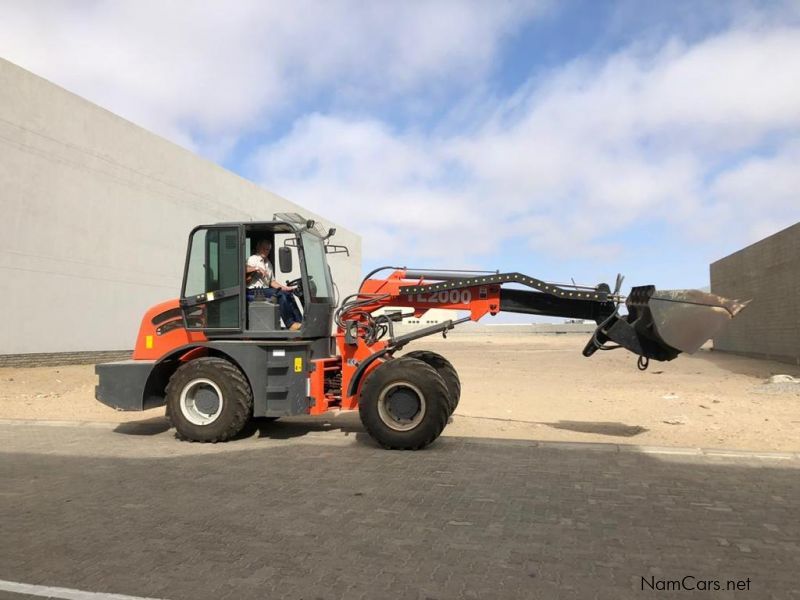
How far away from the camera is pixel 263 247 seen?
855 cm

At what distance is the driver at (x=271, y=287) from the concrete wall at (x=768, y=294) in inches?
785

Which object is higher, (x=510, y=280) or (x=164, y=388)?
(x=510, y=280)

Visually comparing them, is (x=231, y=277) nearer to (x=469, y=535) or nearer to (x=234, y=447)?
(x=234, y=447)

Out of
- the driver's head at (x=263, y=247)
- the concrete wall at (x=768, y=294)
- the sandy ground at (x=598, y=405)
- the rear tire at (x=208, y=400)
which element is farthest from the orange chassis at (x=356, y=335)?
the concrete wall at (x=768, y=294)

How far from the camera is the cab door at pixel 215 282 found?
26.5 ft

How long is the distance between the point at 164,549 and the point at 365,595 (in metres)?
1.63

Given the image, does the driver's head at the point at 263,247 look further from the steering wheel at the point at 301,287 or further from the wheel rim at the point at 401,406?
the wheel rim at the point at 401,406

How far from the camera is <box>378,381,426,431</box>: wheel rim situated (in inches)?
290

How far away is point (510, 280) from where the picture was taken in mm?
7707

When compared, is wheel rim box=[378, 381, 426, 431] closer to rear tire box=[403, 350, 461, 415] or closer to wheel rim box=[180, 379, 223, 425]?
rear tire box=[403, 350, 461, 415]

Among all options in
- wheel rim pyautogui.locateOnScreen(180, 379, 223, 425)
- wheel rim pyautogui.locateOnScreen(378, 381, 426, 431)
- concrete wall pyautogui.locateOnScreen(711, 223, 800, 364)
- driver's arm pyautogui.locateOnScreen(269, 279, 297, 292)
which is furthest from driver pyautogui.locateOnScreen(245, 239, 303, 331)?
concrete wall pyautogui.locateOnScreen(711, 223, 800, 364)

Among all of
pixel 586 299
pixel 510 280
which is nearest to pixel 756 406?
pixel 586 299

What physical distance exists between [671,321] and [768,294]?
20.8m

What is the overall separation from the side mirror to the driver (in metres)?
0.63
